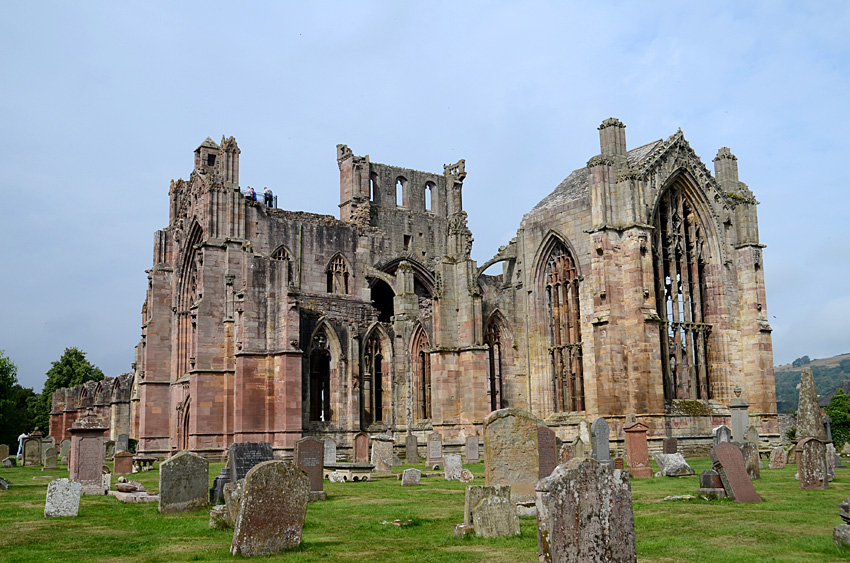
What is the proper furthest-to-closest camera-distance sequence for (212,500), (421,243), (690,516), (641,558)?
(421,243), (212,500), (690,516), (641,558)

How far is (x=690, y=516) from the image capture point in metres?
12.9

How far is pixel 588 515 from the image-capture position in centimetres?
758

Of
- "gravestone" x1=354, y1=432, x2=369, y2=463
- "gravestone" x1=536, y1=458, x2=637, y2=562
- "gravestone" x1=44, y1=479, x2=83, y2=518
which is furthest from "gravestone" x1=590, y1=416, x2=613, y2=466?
"gravestone" x1=536, y1=458, x2=637, y2=562

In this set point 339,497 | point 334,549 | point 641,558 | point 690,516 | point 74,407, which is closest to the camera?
point 641,558

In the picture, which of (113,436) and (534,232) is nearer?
(534,232)

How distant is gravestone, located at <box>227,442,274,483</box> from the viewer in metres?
15.8


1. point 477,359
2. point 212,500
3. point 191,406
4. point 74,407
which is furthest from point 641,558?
point 74,407

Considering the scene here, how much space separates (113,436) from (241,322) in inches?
904

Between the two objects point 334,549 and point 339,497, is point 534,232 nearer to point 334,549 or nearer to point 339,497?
point 339,497

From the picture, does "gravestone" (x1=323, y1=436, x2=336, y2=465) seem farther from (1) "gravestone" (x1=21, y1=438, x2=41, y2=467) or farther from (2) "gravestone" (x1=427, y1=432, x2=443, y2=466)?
(1) "gravestone" (x1=21, y1=438, x2=41, y2=467)

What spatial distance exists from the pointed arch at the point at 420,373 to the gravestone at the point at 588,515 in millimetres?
28355

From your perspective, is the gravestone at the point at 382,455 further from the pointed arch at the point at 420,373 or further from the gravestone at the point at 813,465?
the gravestone at the point at 813,465

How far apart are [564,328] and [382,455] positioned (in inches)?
427

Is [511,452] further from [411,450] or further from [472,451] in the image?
[411,450]
